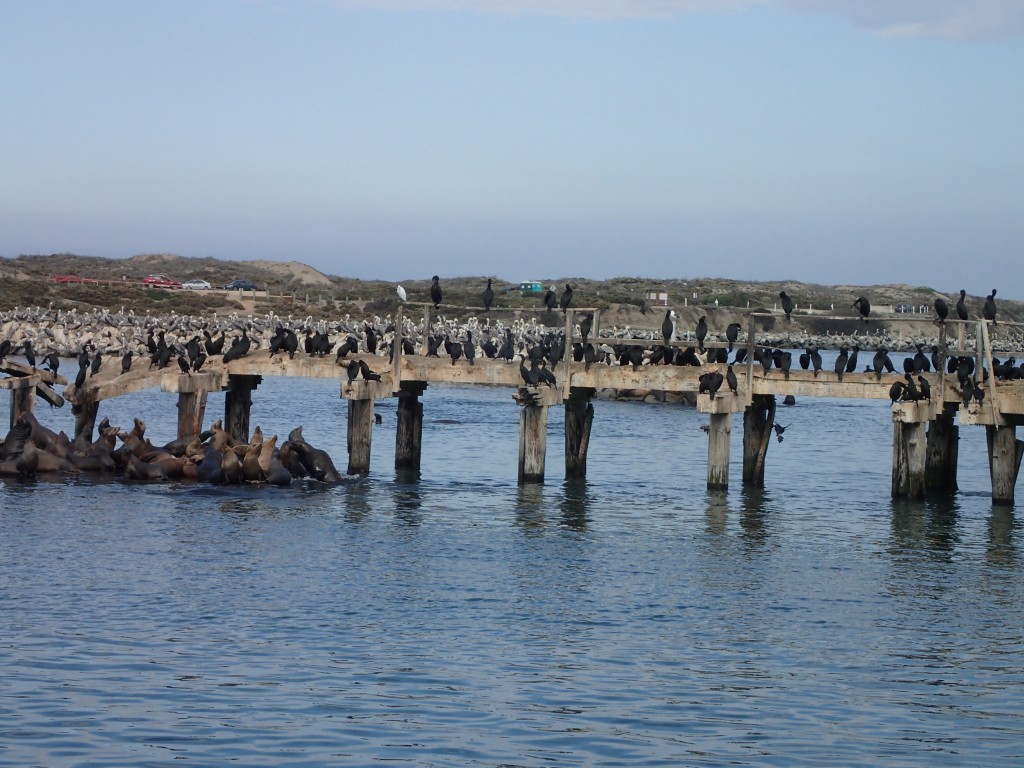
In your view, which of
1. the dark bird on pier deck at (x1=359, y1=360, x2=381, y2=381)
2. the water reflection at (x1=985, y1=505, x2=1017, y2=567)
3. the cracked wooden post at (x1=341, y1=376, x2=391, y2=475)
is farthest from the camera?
the dark bird on pier deck at (x1=359, y1=360, x2=381, y2=381)

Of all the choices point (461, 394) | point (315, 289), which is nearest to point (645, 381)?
point (461, 394)

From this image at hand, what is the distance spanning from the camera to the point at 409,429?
35.1m

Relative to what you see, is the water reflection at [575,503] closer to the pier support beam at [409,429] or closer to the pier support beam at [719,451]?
the pier support beam at [719,451]

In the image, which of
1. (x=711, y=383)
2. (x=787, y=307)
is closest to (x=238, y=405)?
(x=711, y=383)

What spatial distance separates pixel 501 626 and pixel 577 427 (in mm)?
15423

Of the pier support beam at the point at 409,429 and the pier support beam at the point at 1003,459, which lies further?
the pier support beam at the point at 409,429

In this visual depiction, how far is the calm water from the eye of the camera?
14844 millimetres

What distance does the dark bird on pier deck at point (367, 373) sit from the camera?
31375 mm

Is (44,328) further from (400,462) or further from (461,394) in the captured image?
(400,462)

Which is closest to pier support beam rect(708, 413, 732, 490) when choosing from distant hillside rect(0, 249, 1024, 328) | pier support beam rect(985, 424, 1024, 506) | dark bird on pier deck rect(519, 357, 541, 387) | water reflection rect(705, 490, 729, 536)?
water reflection rect(705, 490, 729, 536)

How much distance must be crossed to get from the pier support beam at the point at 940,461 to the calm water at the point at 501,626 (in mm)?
1207

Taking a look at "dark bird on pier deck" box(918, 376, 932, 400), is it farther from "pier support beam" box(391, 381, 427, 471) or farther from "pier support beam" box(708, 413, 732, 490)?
"pier support beam" box(391, 381, 427, 471)

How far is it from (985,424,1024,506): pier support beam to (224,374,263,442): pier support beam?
51.6ft

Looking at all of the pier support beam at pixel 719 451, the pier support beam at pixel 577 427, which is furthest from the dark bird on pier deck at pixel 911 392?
the pier support beam at pixel 577 427
